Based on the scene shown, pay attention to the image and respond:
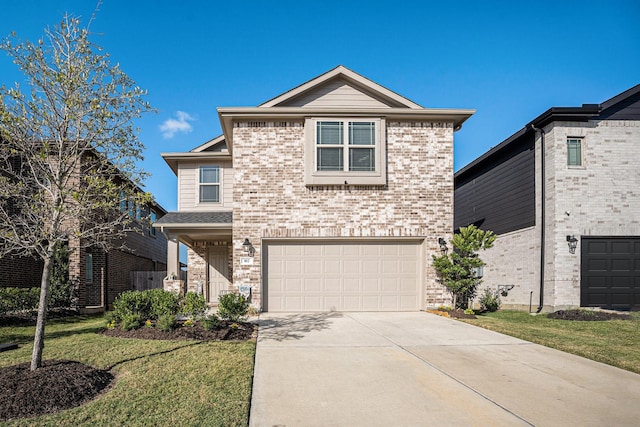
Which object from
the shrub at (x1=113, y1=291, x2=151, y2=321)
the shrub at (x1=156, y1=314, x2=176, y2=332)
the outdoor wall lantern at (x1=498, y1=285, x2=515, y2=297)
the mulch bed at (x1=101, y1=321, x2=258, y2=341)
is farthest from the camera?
the outdoor wall lantern at (x1=498, y1=285, x2=515, y2=297)

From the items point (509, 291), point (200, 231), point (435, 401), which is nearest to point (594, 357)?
point (435, 401)

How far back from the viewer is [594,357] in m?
7.00

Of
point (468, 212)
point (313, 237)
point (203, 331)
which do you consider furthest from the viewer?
point (468, 212)

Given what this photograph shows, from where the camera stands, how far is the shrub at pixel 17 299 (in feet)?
35.6

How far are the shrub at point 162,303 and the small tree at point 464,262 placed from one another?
7.20 metres

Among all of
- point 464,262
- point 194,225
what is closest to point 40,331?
point 194,225

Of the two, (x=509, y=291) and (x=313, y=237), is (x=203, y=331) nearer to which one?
(x=313, y=237)

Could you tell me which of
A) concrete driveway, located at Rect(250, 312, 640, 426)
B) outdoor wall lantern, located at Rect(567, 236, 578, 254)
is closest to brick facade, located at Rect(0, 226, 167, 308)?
concrete driveway, located at Rect(250, 312, 640, 426)

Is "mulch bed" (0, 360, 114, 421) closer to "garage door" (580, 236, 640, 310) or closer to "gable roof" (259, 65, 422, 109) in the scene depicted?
"gable roof" (259, 65, 422, 109)

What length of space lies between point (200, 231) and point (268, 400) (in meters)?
9.47

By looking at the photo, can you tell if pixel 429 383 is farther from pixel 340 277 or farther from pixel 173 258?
pixel 173 258

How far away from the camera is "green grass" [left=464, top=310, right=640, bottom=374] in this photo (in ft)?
23.4

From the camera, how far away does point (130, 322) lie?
339 inches

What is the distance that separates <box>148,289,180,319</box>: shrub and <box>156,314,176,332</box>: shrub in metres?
0.22
